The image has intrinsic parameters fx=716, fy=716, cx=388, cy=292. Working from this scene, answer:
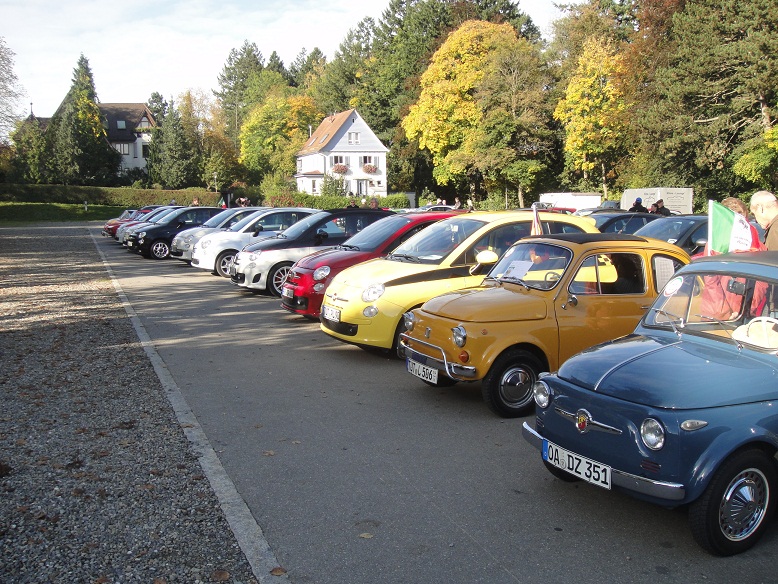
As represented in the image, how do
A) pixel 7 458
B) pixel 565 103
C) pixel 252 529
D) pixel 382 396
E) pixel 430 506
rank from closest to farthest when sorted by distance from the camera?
pixel 252 529, pixel 430 506, pixel 7 458, pixel 382 396, pixel 565 103

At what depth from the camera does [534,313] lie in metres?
7.05

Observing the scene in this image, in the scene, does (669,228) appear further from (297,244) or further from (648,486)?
(648,486)

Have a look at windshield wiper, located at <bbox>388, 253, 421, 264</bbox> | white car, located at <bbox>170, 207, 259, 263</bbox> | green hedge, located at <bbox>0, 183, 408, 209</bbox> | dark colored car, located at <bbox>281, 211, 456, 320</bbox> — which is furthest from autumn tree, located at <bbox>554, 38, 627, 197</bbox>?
windshield wiper, located at <bbox>388, 253, 421, 264</bbox>

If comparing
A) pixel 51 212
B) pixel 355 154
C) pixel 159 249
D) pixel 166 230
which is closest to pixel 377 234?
pixel 166 230

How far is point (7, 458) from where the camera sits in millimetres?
5773

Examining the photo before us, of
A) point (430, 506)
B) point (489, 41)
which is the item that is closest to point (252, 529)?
point (430, 506)

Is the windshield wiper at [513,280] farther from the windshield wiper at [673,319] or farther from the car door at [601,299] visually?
the windshield wiper at [673,319]

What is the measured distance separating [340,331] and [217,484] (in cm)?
420

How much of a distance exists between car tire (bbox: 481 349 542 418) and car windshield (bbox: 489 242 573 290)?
82cm

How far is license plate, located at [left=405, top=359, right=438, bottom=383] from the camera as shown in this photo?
7.15 meters

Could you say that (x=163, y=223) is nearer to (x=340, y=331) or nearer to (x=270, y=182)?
(x=340, y=331)

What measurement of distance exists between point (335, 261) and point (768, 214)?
6.27 metres

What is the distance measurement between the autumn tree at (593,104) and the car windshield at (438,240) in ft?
150

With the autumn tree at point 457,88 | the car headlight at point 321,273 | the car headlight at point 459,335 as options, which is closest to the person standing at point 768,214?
the car headlight at point 459,335
